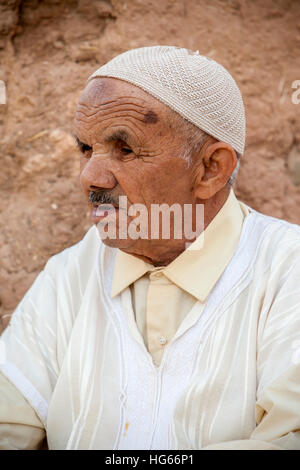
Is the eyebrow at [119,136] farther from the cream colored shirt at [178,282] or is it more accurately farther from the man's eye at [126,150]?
the cream colored shirt at [178,282]

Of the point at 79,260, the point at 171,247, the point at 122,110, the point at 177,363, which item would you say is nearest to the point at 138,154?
the point at 122,110

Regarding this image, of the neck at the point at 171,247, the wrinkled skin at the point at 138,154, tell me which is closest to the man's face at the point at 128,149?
the wrinkled skin at the point at 138,154

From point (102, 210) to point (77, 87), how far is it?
5.15 feet

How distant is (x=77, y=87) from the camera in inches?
153

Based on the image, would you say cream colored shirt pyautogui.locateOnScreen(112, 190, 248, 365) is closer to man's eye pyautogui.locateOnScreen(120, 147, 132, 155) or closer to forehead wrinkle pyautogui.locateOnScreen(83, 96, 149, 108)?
man's eye pyautogui.locateOnScreen(120, 147, 132, 155)

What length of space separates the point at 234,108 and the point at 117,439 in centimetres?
149

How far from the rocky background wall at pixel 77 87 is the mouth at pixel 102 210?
1262 mm

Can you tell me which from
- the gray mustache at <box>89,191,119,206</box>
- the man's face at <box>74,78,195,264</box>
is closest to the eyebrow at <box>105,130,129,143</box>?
the man's face at <box>74,78,195,264</box>

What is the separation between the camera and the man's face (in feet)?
8.13

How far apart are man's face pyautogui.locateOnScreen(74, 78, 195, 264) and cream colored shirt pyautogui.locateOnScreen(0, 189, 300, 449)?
296mm

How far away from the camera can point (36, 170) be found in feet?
12.8

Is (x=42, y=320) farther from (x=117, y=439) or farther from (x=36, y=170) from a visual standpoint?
(x=36, y=170)

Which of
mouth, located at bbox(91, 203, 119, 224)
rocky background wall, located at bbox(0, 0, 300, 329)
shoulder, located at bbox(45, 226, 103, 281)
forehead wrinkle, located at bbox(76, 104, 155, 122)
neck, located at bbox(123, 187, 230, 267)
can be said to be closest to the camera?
forehead wrinkle, located at bbox(76, 104, 155, 122)

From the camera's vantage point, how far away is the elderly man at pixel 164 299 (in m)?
2.42
